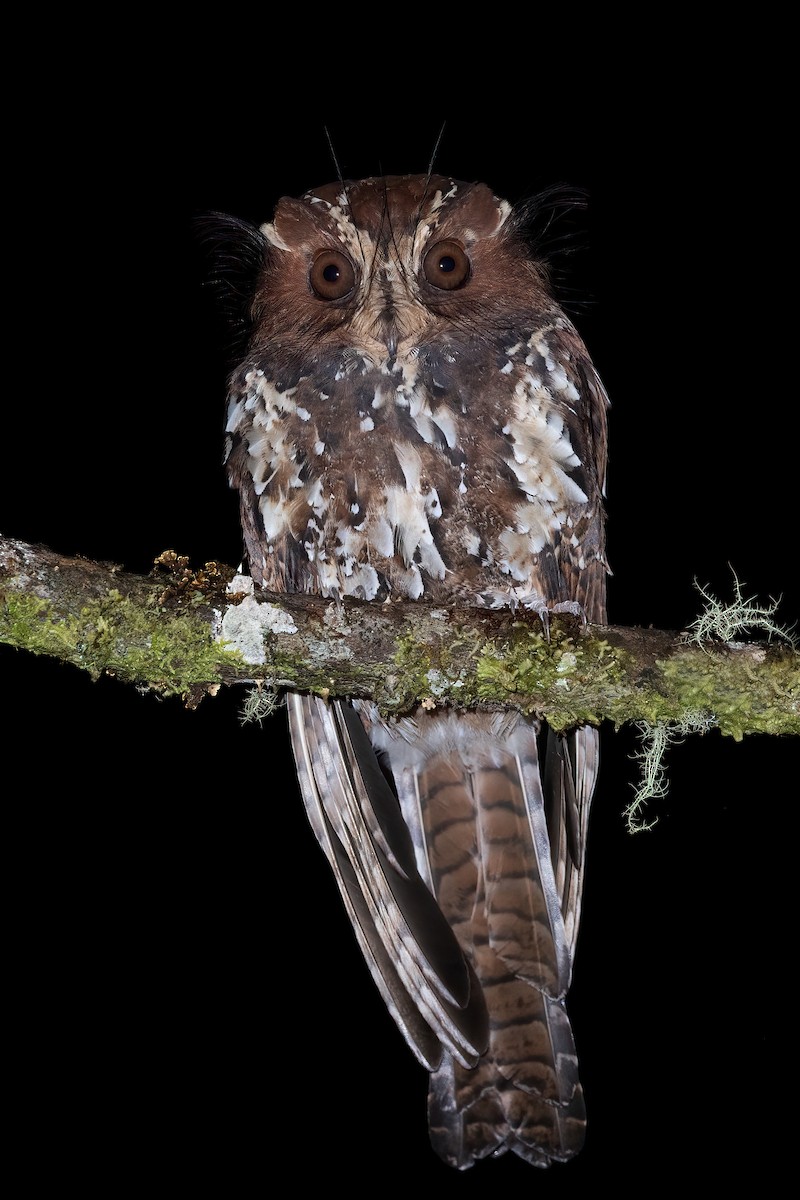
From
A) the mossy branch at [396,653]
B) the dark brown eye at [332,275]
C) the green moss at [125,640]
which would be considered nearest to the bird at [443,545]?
the dark brown eye at [332,275]

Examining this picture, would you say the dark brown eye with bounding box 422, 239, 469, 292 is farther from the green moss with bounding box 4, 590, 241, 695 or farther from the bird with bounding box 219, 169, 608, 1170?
the green moss with bounding box 4, 590, 241, 695

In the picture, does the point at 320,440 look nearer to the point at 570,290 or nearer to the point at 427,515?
the point at 427,515

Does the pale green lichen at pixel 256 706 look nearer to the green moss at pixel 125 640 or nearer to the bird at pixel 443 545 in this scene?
the bird at pixel 443 545

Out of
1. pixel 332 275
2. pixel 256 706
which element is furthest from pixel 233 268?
pixel 256 706

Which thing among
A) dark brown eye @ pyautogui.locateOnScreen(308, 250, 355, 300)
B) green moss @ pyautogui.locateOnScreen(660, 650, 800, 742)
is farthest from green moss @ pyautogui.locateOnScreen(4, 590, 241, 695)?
dark brown eye @ pyautogui.locateOnScreen(308, 250, 355, 300)

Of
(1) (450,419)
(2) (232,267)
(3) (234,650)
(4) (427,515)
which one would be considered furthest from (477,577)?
(2) (232,267)

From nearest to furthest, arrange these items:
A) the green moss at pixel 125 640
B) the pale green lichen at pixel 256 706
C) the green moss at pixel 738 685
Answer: the green moss at pixel 125 640, the green moss at pixel 738 685, the pale green lichen at pixel 256 706

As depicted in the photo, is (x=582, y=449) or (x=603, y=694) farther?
(x=582, y=449)
